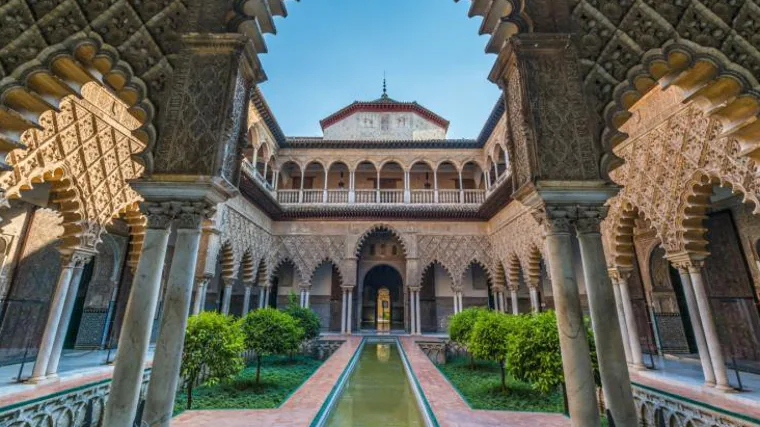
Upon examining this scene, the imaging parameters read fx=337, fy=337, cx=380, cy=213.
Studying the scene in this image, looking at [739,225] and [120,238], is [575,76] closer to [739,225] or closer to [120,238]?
[739,225]

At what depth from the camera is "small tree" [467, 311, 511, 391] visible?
699 centimetres

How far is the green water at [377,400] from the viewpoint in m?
4.61

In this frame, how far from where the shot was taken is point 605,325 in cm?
300

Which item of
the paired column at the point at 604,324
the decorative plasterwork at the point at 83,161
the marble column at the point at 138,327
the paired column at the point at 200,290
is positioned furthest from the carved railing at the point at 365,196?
the paired column at the point at 604,324

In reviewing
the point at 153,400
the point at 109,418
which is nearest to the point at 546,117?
the point at 153,400

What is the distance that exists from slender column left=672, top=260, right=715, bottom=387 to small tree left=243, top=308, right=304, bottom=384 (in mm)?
7795

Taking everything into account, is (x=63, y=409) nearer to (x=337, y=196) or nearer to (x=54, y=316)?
(x=54, y=316)

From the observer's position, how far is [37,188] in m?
7.50

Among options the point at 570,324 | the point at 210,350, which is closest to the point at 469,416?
the point at 570,324

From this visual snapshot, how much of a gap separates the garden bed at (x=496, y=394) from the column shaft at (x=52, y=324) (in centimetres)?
722

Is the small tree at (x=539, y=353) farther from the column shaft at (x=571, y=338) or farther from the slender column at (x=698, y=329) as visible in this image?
the column shaft at (x=571, y=338)

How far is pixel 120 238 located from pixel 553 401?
12.1 meters

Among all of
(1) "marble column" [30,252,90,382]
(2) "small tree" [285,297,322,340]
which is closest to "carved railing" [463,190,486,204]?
(2) "small tree" [285,297,322,340]

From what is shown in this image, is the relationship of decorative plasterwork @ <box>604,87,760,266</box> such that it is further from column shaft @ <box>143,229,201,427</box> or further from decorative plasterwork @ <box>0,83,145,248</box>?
decorative plasterwork @ <box>0,83,145,248</box>
